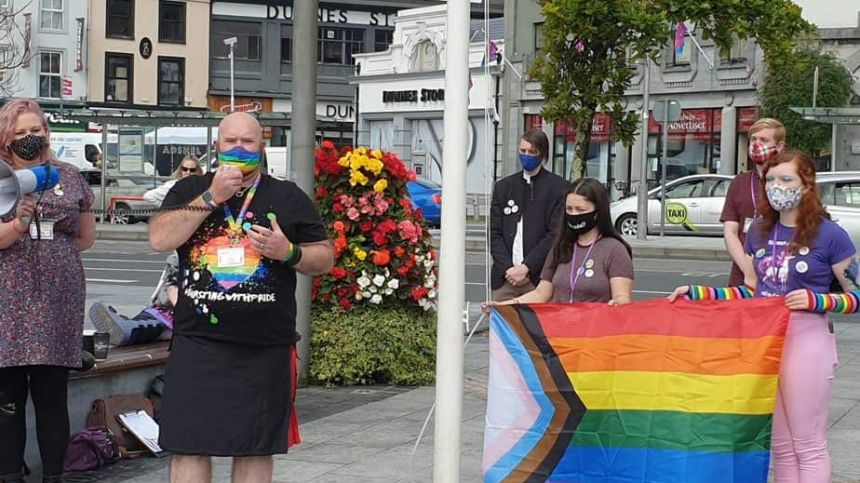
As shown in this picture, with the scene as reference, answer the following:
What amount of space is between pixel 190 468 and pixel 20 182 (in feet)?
4.58

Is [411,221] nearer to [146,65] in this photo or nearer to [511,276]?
[511,276]

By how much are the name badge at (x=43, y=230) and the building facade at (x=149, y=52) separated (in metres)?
54.0

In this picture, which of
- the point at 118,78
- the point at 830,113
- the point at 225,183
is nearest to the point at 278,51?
the point at 118,78

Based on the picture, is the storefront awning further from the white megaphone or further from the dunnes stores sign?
the dunnes stores sign

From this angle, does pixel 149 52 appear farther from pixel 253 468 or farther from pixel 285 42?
pixel 253 468

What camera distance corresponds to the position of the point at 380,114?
52.8 meters

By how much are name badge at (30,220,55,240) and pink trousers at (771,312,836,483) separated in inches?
129

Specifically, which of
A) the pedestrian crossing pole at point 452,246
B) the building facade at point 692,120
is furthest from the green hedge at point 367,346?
the building facade at point 692,120

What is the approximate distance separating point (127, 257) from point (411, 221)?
52.7 feet

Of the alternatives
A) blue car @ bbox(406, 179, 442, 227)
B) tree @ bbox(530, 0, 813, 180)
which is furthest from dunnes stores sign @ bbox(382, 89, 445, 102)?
tree @ bbox(530, 0, 813, 180)

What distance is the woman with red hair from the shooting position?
5801mm

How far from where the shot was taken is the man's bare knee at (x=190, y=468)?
17.4 feet

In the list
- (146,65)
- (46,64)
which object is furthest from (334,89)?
(46,64)

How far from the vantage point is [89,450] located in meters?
7.21
